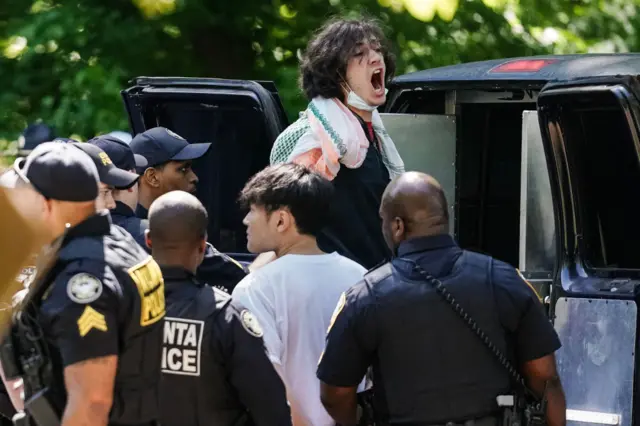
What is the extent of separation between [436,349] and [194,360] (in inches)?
26.6

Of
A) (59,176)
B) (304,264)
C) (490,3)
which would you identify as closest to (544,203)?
(304,264)

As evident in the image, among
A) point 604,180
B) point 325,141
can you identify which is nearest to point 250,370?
point 325,141

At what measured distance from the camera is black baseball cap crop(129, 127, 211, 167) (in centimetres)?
507

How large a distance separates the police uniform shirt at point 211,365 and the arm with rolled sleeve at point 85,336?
47 cm

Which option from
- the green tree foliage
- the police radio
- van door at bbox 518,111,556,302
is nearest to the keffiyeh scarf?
van door at bbox 518,111,556,302

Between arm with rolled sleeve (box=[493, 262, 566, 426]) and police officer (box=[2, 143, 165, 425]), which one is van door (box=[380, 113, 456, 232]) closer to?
arm with rolled sleeve (box=[493, 262, 566, 426])

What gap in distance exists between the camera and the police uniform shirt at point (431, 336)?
3.44m

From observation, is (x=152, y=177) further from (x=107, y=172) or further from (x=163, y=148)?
(x=107, y=172)

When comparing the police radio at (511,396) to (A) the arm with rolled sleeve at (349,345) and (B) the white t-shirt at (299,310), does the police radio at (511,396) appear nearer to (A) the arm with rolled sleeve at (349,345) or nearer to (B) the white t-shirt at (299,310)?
(A) the arm with rolled sleeve at (349,345)

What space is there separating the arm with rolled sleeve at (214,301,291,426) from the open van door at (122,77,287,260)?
2.04 m

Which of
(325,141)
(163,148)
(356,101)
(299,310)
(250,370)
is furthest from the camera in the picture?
(163,148)

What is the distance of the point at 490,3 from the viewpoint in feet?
26.0

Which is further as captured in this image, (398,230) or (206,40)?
(206,40)

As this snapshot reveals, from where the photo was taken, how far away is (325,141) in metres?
4.61
